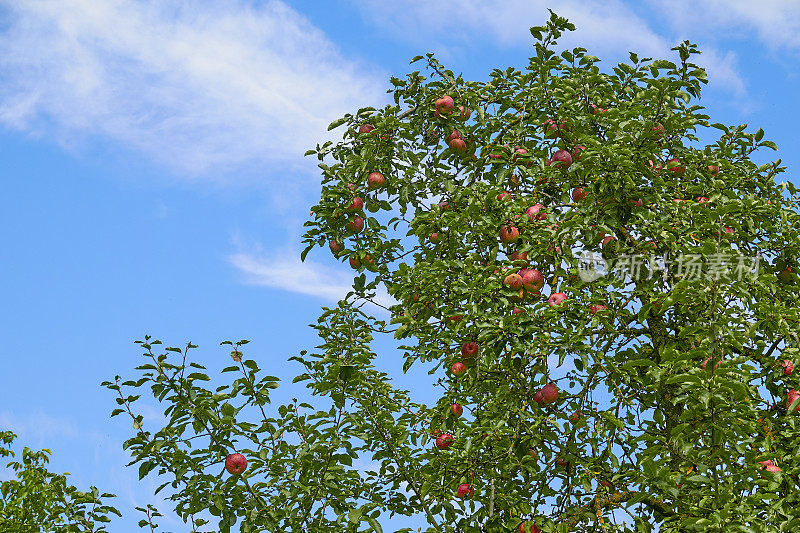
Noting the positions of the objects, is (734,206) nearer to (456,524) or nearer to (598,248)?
(598,248)

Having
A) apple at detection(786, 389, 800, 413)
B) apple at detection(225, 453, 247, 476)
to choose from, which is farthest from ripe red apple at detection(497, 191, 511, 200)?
apple at detection(225, 453, 247, 476)

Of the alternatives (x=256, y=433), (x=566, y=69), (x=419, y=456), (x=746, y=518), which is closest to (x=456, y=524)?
(x=419, y=456)

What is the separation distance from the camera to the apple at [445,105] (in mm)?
7633

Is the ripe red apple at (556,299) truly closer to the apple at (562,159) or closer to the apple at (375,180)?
the apple at (562,159)

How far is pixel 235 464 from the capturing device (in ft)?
19.0

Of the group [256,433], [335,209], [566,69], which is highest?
[566,69]

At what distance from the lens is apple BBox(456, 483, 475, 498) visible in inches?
255

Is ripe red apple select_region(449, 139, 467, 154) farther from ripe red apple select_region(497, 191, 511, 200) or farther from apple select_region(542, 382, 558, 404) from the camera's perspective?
apple select_region(542, 382, 558, 404)

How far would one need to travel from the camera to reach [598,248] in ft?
Result: 22.3

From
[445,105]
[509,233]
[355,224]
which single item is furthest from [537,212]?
[355,224]

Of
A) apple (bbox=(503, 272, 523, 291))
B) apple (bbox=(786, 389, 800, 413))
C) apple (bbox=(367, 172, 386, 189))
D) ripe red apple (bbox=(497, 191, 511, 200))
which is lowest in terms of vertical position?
apple (bbox=(786, 389, 800, 413))

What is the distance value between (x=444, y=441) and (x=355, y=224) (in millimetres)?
2243

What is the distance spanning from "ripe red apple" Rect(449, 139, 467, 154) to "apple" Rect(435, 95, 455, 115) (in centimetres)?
29

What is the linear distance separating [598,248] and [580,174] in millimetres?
696
